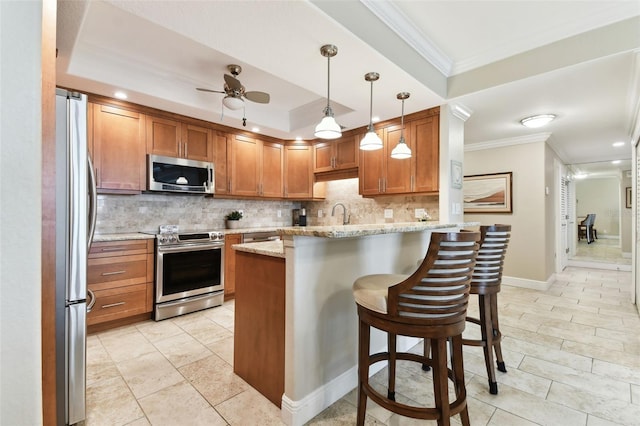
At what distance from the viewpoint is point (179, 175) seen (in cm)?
352

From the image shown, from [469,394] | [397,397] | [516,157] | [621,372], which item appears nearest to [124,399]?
[397,397]

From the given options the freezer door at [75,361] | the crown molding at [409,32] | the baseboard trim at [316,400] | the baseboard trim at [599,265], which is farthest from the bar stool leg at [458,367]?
the baseboard trim at [599,265]

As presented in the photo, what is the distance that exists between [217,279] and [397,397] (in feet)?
8.26

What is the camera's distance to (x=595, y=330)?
9.61 feet

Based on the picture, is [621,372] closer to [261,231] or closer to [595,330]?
[595,330]

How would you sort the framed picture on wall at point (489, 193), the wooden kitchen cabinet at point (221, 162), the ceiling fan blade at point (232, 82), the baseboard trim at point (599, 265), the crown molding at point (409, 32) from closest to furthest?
the crown molding at point (409, 32) < the ceiling fan blade at point (232, 82) < the wooden kitchen cabinet at point (221, 162) < the framed picture on wall at point (489, 193) < the baseboard trim at point (599, 265)

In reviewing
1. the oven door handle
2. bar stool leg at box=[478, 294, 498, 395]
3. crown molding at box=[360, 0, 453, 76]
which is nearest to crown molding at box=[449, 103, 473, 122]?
crown molding at box=[360, 0, 453, 76]

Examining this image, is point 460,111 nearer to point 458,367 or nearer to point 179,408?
point 458,367

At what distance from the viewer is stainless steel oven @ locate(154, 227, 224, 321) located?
10.3ft

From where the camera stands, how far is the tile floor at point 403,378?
1663 millimetres

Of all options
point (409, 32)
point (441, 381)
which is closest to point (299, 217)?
point (409, 32)

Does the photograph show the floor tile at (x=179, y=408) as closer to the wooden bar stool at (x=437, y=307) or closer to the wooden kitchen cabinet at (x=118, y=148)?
the wooden bar stool at (x=437, y=307)

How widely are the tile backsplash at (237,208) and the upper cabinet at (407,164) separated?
0.34 metres

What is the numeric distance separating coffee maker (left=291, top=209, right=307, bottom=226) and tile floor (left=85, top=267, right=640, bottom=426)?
2.16 m
